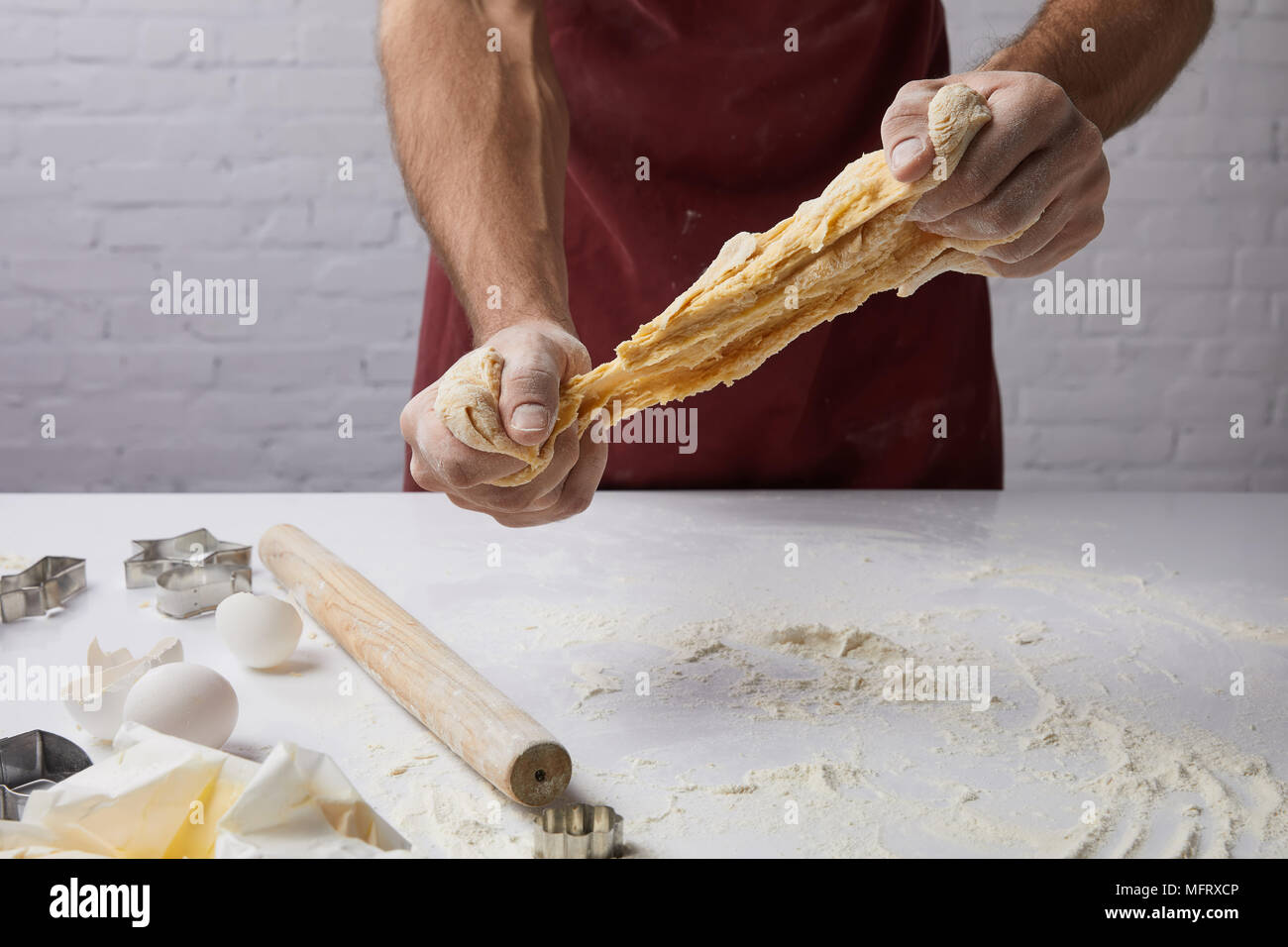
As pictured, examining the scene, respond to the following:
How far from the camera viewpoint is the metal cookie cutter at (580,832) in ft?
2.74

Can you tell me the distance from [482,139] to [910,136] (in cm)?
79

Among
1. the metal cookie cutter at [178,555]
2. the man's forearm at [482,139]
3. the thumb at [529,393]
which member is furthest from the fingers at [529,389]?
the metal cookie cutter at [178,555]

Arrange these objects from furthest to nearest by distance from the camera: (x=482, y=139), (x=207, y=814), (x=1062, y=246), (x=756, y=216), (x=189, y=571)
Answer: (x=756, y=216), (x=482, y=139), (x=189, y=571), (x=1062, y=246), (x=207, y=814)

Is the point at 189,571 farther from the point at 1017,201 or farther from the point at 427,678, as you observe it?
the point at 1017,201

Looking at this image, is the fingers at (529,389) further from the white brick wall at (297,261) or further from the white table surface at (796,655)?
the white brick wall at (297,261)

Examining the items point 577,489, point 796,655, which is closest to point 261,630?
point 577,489

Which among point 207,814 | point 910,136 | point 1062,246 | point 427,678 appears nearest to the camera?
point 207,814

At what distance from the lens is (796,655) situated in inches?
50.0

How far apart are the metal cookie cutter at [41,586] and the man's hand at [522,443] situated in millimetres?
531

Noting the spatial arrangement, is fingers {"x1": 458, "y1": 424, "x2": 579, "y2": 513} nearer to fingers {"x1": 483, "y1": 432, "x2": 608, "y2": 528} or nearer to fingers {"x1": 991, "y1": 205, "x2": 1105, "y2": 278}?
fingers {"x1": 483, "y1": 432, "x2": 608, "y2": 528}

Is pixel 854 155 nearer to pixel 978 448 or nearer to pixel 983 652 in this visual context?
pixel 978 448

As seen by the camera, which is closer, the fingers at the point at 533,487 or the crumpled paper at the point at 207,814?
the crumpled paper at the point at 207,814

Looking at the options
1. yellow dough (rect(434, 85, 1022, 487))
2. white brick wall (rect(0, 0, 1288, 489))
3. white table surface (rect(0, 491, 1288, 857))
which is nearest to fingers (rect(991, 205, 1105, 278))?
yellow dough (rect(434, 85, 1022, 487))
